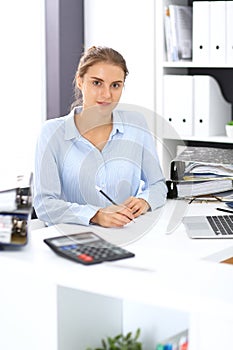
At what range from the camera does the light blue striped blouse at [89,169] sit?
8.70ft

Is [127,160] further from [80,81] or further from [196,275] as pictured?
[196,275]

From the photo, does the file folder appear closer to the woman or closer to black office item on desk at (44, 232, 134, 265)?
the woman

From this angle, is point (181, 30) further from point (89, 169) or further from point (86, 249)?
point (86, 249)

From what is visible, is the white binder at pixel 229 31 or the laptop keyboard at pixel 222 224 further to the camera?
the white binder at pixel 229 31

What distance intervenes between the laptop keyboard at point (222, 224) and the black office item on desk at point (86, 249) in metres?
0.54

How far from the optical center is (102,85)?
2.77 metres

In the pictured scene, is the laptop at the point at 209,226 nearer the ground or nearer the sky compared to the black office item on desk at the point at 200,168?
nearer the ground

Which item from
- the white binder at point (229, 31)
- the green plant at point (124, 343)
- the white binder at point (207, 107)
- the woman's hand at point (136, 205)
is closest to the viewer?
the green plant at point (124, 343)

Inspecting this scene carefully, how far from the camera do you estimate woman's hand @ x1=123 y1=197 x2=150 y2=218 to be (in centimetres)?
265

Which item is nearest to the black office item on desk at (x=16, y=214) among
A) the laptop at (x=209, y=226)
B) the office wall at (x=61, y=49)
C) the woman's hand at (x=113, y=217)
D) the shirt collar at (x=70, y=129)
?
the woman's hand at (x=113, y=217)

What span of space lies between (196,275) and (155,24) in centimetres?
229

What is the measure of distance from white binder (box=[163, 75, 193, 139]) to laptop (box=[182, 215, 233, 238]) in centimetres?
124

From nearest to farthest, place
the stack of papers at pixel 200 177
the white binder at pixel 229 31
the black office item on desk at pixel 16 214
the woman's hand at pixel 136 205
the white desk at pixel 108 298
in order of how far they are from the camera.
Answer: the white desk at pixel 108 298
the black office item on desk at pixel 16 214
the woman's hand at pixel 136 205
the stack of papers at pixel 200 177
the white binder at pixel 229 31

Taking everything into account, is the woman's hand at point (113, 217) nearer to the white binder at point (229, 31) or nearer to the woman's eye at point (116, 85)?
the woman's eye at point (116, 85)
